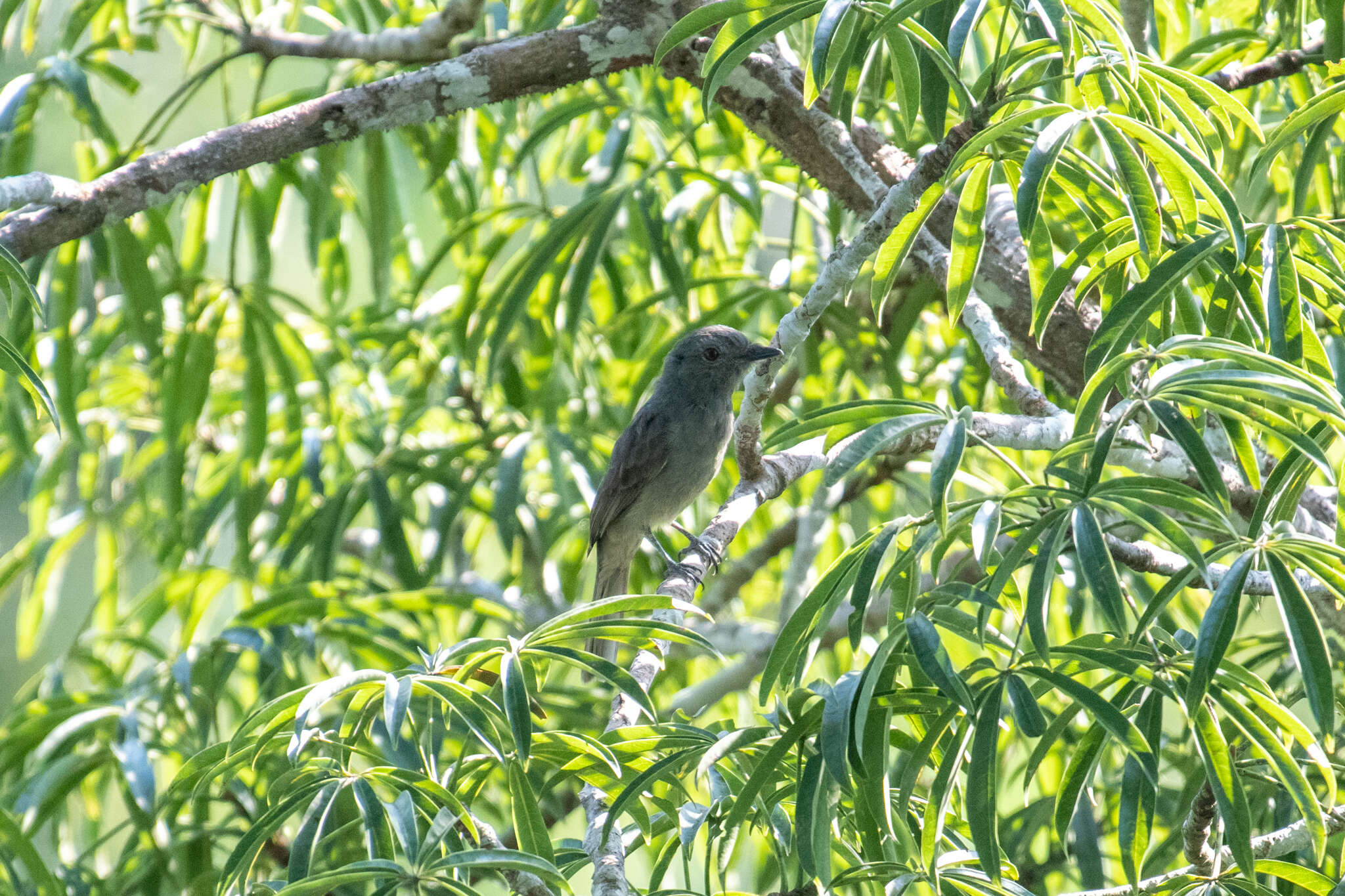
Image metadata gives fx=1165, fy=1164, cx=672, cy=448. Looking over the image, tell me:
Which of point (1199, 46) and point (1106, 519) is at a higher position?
point (1199, 46)

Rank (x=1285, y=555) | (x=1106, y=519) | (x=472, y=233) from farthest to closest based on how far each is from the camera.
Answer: (x=472, y=233), (x=1106, y=519), (x=1285, y=555)

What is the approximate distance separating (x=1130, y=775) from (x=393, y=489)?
12.9 feet

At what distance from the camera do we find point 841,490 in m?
4.64

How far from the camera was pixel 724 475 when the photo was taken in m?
5.23

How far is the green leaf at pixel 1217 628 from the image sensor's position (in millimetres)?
1407

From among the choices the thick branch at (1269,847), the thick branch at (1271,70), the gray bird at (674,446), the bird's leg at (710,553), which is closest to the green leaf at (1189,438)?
the thick branch at (1269,847)

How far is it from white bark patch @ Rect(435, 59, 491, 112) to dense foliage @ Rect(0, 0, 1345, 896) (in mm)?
613

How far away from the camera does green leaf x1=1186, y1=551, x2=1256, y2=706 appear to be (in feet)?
4.62

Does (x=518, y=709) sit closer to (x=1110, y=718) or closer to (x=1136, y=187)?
(x=1110, y=718)

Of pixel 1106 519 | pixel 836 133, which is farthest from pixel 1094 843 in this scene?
pixel 836 133

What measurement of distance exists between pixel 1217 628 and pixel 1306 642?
5.2 inches

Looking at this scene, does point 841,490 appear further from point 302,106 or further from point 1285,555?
point 1285,555

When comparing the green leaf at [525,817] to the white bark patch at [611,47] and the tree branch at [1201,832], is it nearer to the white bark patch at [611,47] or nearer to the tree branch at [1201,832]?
the tree branch at [1201,832]

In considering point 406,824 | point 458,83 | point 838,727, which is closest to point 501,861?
point 406,824
